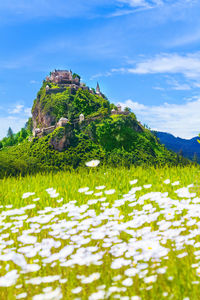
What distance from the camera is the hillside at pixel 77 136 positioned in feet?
328

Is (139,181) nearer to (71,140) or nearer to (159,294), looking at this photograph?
(159,294)

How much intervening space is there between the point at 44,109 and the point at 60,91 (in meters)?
12.4

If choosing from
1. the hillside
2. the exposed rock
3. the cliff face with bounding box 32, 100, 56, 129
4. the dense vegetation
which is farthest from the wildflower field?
the cliff face with bounding box 32, 100, 56, 129

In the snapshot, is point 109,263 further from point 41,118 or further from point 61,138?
point 41,118

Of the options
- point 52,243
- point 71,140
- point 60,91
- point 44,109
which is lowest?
point 52,243

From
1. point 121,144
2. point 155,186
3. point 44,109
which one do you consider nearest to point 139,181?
point 155,186

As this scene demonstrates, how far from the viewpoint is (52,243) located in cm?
416

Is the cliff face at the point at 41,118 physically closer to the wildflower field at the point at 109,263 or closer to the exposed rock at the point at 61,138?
the exposed rock at the point at 61,138

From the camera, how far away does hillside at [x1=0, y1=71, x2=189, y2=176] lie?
328 feet

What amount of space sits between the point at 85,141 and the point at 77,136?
3.57 m

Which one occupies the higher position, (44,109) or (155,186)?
(44,109)

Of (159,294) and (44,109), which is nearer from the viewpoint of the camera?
(159,294)

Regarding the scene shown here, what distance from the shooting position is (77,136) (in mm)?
106938

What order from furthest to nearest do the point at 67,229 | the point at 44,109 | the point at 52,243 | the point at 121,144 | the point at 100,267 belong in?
the point at 44,109
the point at 121,144
the point at 67,229
the point at 52,243
the point at 100,267
